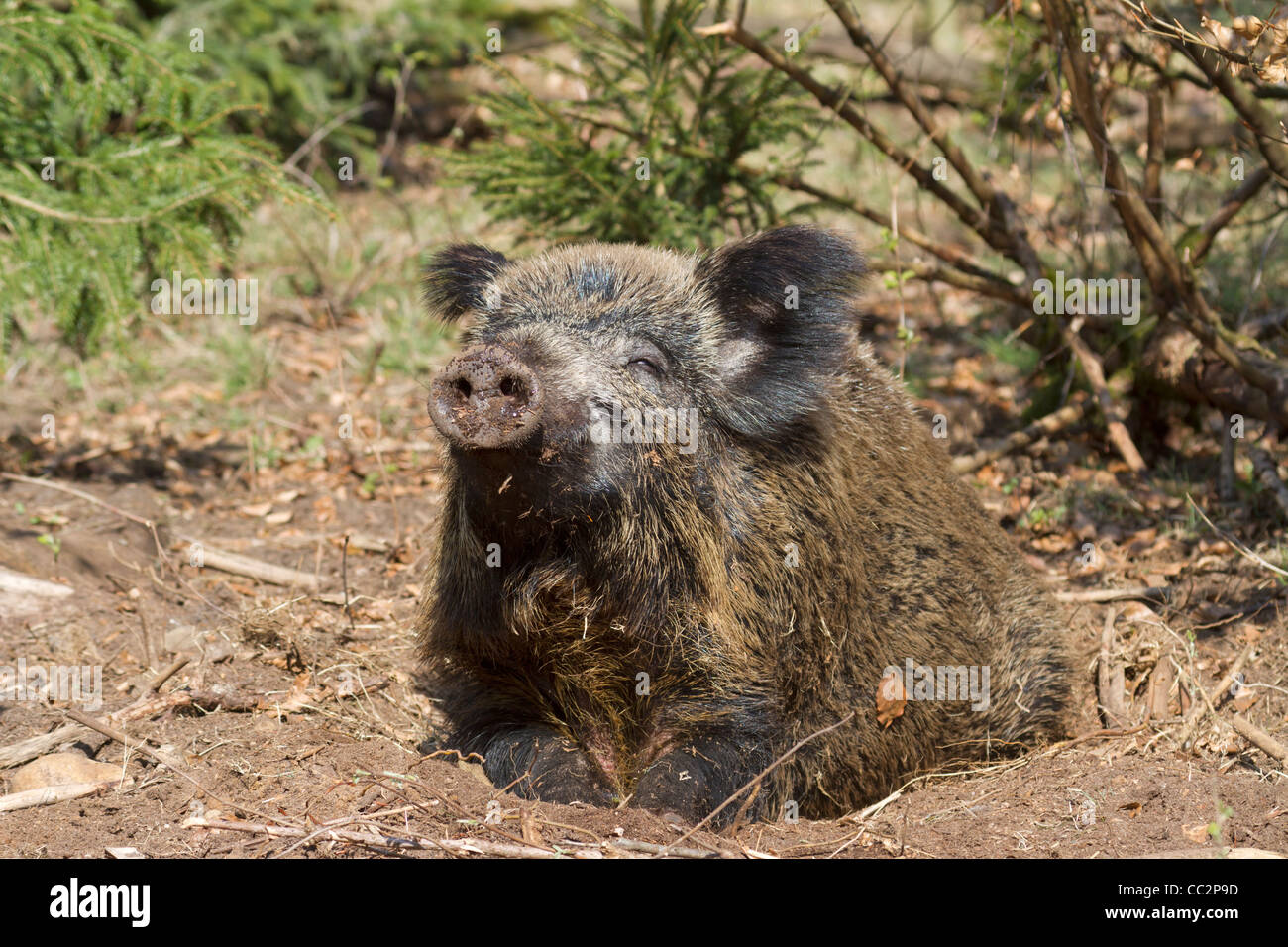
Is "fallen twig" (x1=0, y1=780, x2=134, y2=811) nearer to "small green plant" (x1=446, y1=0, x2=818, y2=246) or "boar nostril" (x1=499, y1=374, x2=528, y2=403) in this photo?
"boar nostril" (x1=499, y1=374, x2=528, y2=403)

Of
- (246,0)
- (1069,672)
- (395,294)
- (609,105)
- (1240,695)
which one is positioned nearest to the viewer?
(1240,695)

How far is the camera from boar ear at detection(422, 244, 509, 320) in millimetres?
4887

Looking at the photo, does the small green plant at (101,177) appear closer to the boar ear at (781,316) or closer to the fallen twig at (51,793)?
the fallen twig at (51,793)

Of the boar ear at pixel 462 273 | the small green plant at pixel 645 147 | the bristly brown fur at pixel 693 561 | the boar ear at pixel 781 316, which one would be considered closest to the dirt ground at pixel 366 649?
the bristly brown fur at pixel 693 561

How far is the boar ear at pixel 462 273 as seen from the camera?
4.89m

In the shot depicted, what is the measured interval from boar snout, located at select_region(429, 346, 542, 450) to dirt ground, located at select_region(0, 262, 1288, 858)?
122 cm

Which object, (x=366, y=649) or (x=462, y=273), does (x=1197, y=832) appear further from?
(x=366, y=649)

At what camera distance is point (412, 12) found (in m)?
11.9

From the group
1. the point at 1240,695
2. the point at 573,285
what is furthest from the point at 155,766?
the point at 1240,695

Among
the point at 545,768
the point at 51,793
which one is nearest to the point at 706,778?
the point at 545,768

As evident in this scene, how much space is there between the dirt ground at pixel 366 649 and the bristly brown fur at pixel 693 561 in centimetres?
30

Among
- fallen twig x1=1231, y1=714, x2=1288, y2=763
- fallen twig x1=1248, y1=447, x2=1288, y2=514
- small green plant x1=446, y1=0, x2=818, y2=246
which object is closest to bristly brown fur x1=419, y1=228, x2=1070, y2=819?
fallen twig x1=1231, y1=714, x2=1288, y2=763
